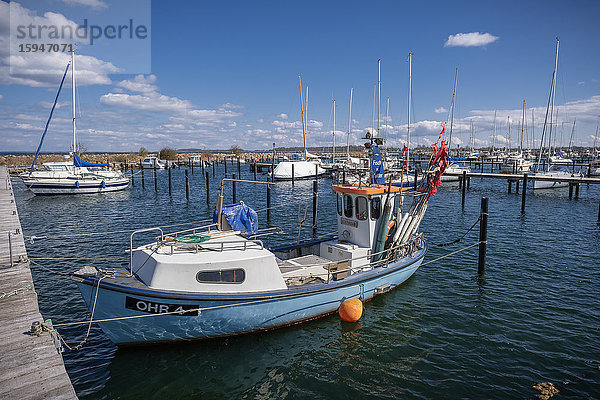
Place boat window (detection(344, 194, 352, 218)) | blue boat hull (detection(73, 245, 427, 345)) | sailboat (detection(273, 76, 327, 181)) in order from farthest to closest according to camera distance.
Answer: sailboat (detection(273, 76, 327, 181)) → boat window (detection(344, 194, 352, 218)) → blue boat hull (detection(73, 245, 427, 345))

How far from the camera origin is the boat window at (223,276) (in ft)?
32.4

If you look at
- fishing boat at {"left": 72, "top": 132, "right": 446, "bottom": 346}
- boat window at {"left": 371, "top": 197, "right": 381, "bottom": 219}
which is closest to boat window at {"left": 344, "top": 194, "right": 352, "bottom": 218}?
fishing boat at {"left": 72, "top": 132, "right": 446, "bottom": 346}

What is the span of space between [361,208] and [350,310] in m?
4.02

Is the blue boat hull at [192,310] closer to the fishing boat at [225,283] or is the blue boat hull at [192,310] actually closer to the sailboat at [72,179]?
the fishing boat at [225,283]

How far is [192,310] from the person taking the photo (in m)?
9.53

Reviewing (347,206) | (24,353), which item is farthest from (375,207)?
(24,353)

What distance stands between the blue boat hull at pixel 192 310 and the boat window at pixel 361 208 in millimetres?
3109

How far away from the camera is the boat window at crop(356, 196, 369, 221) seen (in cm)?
1356

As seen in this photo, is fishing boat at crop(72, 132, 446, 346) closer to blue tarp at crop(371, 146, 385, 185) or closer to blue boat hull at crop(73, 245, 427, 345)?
blue boat hull at crop(73, 245, 427, 345)

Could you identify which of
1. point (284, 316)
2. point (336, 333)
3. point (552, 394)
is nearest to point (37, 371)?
point (284, 316)

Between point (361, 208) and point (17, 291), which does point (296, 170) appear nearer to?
point (361, 208)

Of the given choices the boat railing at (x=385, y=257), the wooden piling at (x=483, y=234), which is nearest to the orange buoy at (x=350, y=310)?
the boat railing at (x=385, y=257)

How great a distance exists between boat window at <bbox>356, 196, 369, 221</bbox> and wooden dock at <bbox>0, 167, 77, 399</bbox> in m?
10.0

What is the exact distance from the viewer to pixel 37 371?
7160 millimetres
